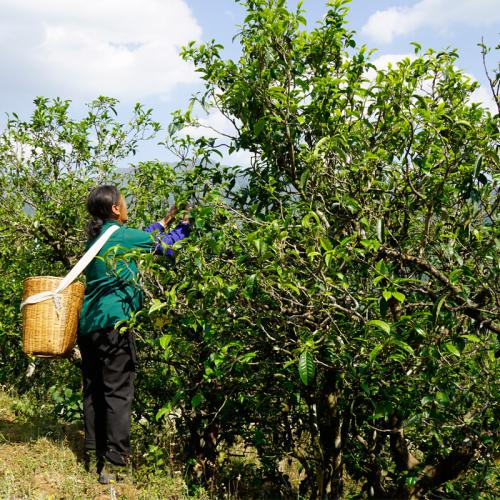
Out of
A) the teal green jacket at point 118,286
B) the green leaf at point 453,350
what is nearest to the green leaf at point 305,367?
the green leaf at point 453,350

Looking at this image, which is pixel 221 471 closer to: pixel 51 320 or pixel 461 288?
pixel 51 320

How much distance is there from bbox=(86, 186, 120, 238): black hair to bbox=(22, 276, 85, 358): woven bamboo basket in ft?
1.45

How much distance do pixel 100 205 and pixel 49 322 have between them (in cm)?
88

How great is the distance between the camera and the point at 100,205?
4.14m

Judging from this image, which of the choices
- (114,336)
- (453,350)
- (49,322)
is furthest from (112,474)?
(453,350)

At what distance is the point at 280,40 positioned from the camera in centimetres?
363

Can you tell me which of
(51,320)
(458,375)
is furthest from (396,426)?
(51,320)

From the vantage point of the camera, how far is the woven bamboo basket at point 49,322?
3.89 m

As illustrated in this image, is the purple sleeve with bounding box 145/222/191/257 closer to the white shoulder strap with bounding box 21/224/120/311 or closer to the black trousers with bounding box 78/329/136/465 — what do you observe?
the white shoulder strap with bounding box 21/224/120/311

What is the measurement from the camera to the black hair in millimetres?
4137

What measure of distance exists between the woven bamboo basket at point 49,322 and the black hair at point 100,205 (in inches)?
17.3

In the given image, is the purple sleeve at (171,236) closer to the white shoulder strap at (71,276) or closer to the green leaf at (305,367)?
the white shoulder strap at (71,276)

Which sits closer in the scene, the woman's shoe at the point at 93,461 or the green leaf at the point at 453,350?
the green leaf at the point at 453,350

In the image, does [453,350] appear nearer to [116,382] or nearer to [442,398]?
[442,398]
